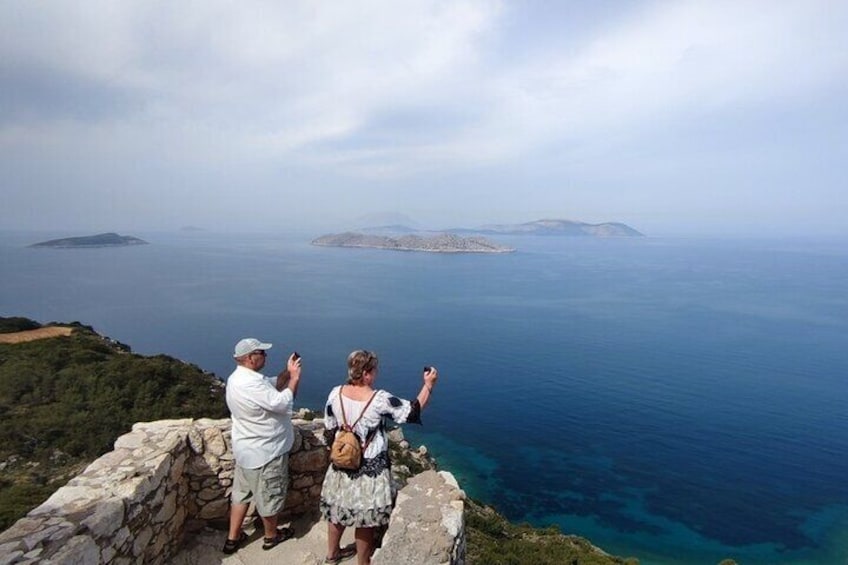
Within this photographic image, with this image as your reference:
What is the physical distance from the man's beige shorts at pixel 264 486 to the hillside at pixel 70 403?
40.7ft

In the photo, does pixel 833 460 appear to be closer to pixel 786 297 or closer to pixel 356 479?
pixel 356 479

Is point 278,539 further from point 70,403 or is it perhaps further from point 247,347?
point 70,403

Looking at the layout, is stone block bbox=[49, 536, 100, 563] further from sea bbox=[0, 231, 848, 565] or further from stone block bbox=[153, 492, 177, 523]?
sea bbox=[0, 231, 848, 565]

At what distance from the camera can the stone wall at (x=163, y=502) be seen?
373 cm

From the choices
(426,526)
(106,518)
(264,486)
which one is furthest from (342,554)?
(106,518)

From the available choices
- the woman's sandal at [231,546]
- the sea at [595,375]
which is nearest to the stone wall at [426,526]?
the woman's sandal at [231,546]

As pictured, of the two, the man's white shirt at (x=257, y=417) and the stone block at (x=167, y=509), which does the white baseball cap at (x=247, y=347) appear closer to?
the man's white shirt at (x=257, y=417)

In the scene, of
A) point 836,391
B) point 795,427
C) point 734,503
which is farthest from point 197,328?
point 836,391

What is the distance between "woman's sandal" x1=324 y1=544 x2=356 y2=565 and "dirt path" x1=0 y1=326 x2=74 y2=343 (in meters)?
40.8

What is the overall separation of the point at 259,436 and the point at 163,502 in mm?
1167

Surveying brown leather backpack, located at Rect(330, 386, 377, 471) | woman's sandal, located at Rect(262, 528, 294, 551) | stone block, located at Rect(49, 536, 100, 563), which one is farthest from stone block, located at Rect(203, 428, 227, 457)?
brown leather backpack, located at Rect(330, 386, 377, 471)

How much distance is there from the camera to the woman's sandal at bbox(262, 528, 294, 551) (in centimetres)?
491

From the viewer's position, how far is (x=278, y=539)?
4.98m

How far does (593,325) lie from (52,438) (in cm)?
6729
